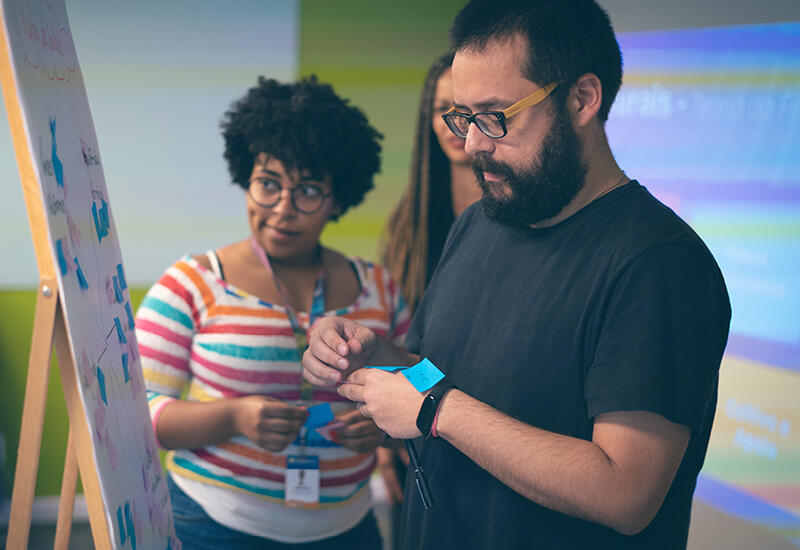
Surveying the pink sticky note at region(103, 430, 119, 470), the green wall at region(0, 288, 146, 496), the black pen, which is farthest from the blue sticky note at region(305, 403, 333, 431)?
the green wall at region(0, 288, 146, 496)

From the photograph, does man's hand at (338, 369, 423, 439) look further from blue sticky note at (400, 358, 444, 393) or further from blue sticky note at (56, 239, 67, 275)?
blue sticky note at (56, 239, 67, 275)

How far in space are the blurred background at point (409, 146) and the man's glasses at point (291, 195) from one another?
4.24 ft

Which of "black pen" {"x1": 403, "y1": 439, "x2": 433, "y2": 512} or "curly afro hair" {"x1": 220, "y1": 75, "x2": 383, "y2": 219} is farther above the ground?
"curly afro hair" {"x1": 220, "y1": 75, "x2": 383, "y2": 219}

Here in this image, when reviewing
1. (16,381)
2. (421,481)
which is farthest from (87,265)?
(16,381)

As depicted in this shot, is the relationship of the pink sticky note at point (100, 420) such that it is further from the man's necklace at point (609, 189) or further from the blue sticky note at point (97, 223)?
the man's necklace at point (609, 189)

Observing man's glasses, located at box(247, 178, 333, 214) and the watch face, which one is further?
man's glasses, located at box(247, 178, 333, 214)

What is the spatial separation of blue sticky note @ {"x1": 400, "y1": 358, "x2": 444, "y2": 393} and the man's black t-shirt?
100 mm

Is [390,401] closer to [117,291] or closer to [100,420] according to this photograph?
[100,420]

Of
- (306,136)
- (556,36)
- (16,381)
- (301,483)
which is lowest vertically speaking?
(16,381)

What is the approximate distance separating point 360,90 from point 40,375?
8.58 ft

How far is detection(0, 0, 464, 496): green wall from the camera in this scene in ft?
10.3

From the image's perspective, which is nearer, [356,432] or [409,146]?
[356,432]

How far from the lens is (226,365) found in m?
1.58

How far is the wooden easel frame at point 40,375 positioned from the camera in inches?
37.1
